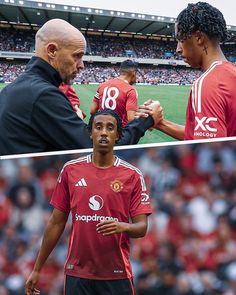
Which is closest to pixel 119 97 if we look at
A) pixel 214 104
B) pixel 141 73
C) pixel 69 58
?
pixel 69 58

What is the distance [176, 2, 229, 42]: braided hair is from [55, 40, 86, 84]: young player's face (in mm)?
534

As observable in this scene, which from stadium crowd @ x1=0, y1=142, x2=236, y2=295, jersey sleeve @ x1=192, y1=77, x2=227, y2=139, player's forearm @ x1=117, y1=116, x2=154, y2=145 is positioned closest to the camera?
stadium crowd @ x1=0, y1=142, x2=236, y2=295

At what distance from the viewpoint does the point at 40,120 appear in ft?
5.56

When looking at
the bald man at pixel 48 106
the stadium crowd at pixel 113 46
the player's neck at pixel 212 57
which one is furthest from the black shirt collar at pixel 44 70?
the stadium crowd at pixel 113 46

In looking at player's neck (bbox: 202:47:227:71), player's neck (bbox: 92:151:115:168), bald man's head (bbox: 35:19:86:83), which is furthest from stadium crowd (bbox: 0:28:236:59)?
player's neck (bbox: 92:151:115:168)

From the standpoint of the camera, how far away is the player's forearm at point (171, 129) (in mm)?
2131

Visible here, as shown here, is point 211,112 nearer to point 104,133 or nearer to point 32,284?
point 104,133

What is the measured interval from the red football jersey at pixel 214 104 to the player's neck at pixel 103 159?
0.41m

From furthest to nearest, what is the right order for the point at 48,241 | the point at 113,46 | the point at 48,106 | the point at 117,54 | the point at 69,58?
the point at 113,46 < the point at 117,54 < the point at 69,58 < the point at 48,106 < the point at 48,241

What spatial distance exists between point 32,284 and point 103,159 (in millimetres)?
623

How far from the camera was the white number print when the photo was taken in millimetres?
4479

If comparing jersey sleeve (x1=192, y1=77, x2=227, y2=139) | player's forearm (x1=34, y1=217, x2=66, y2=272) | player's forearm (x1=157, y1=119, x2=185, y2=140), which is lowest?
player's forearm (x1=34, y1=217, x2=66, y2=272)

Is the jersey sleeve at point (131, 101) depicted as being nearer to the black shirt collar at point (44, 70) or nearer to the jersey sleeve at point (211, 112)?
the black shirt collar at point (44, 70)

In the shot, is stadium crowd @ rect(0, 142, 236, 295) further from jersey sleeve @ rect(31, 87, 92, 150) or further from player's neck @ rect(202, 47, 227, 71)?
player's neck @ rect(202, 47, 227, 71)
